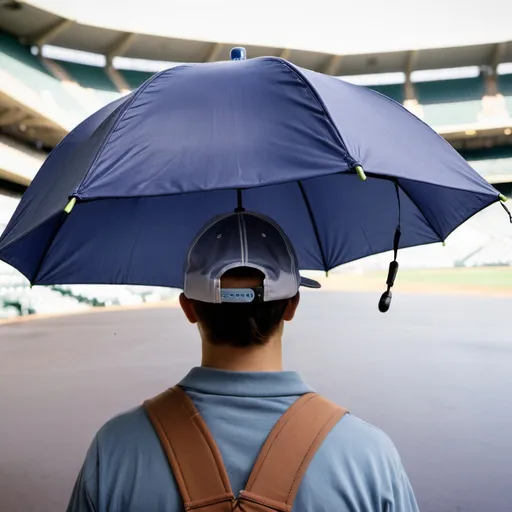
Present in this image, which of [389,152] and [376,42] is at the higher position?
[376,42]

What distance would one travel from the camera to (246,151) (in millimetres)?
1321

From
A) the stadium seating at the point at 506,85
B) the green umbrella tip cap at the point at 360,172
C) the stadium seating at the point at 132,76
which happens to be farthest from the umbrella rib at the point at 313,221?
the stadium seating at the point at 506,85

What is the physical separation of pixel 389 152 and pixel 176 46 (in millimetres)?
30915

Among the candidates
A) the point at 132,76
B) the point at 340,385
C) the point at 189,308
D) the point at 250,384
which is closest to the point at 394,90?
the point at 132,76

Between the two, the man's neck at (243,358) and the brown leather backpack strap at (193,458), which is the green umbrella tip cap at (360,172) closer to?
the man's neck at (243,358)

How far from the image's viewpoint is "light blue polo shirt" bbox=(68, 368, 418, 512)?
911 mm

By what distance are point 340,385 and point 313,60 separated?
28963 mm

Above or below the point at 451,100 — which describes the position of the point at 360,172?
below

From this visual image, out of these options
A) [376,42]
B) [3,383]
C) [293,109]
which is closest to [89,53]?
[376,42]

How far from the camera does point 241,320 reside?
1010 millimetres

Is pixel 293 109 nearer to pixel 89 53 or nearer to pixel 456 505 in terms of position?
pixel 456 505

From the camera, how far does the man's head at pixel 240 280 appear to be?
3.29 ft

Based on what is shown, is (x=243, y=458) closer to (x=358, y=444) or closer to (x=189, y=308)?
(x=358, y=444)

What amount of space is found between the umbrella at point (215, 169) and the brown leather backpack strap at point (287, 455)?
19.3 inches
